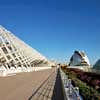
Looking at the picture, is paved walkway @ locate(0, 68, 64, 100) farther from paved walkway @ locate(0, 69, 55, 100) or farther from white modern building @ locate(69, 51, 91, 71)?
white modern building @ locate(69, 51, 91, 71)

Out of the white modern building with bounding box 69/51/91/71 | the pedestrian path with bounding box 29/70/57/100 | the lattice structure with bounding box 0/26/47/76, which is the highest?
the white modern building with bounding box 69/51/91/71

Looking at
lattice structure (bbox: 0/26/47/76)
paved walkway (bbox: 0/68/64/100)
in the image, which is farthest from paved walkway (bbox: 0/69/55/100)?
lattice structure (bbox: 0/26/47/76)

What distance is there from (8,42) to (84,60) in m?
68.2

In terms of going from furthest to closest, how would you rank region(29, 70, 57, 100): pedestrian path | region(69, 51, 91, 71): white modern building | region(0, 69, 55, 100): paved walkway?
region(69, 51, 91, 71): white modern building → region(0, 69, 55, 100): paved walkway → region(29, 70, 57, 100): pedestrian path

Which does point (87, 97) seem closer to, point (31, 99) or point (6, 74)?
point (31, 99)

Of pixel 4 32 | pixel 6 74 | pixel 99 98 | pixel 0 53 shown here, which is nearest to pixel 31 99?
pixel 99 98

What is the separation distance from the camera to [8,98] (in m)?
8.46

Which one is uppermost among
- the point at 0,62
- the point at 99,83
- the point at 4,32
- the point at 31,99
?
the point at 4,32

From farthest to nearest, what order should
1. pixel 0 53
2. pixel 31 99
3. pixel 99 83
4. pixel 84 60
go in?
pixel 84 60
pixel 0 53
pixel 99 83
pixel 31 99

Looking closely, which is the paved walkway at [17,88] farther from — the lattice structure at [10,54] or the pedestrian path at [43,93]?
the lattice structure at [10,54]

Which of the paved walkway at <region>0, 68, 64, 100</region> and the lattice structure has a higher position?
the lattice structure

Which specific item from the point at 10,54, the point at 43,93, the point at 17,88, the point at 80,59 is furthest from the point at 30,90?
the point at 80,59

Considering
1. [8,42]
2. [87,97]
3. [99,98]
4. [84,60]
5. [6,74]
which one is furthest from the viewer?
[84,60]

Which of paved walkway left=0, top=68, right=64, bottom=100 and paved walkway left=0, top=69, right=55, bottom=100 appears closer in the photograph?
A: paved walkway left=0, top=68, right=64, bottom=100
